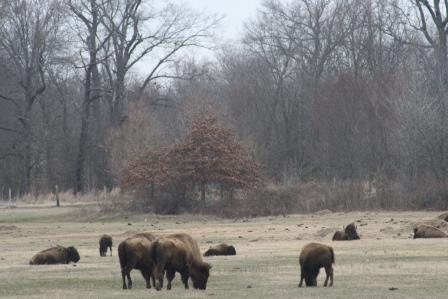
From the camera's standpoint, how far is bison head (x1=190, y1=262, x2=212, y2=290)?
71.2 ft

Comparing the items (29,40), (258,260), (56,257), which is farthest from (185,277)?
(29,40)

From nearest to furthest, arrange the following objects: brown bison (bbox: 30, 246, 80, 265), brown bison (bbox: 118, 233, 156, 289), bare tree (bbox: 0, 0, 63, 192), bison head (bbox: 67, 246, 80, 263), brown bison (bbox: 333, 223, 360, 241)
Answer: brown bison (bbox: 118, 233, 156, 289) < brown bison (bbox: 30, 246, 80, 265) < bison head (bbox: 67, 246, 80, 263) < brown bison (bbox: 333, 223, 360, 241) < bare tree (bbox: 0, 0, 63, 192)

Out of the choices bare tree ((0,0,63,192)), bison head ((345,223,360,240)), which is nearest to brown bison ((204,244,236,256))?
bison head ((345,223,360,240))

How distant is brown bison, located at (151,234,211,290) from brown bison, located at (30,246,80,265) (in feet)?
27.3

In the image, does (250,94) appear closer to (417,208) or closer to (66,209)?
(66,209)

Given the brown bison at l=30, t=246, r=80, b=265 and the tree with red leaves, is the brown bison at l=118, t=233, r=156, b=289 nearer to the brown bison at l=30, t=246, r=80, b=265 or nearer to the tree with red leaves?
the brown bison at l=30, t=246, r=80, b=265

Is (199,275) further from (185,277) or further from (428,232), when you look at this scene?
(428,232)

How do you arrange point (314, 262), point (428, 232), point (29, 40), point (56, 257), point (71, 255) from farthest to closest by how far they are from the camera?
point (29, 40), point (428, 232), point (71, 255), point (56, 257), point (314, 262)

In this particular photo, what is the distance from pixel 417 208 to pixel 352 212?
11.2 ft

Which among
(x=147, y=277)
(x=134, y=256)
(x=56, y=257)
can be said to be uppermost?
(x=134, y=256)

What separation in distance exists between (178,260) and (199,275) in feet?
1.81

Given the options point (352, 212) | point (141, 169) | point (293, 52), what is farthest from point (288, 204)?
point (293, 52)

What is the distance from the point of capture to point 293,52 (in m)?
86.8

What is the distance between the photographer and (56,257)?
96.6ft
